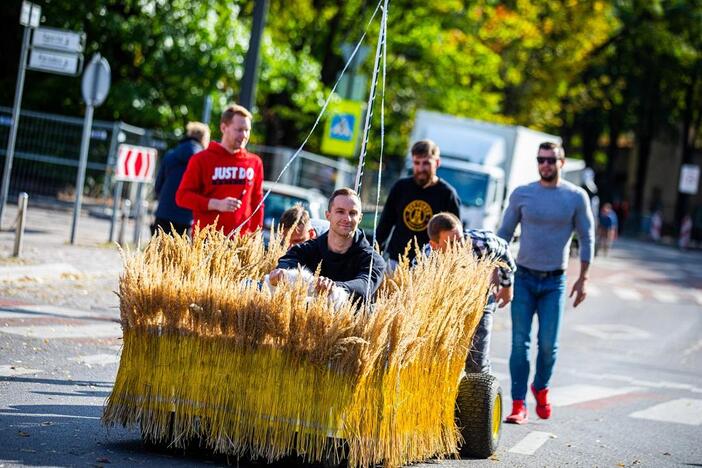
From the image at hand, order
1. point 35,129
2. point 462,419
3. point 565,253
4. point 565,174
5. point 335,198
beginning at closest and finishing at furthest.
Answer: point 335,198 < point 462,419 < point 565,253 < point 35,129 < point 565,174

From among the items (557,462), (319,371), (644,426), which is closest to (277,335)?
(319,371)

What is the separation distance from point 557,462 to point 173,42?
2376 cm

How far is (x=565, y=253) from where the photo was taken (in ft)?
32.6

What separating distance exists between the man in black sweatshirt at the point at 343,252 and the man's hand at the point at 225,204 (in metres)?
1.68

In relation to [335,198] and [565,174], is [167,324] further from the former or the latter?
[565,174]

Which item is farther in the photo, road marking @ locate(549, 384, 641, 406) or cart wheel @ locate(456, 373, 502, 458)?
road marking @ locate(549, 384, 641, 406)

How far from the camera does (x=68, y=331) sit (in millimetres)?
11414

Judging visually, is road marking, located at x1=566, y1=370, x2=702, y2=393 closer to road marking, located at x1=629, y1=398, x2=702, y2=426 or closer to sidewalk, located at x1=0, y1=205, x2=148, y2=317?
road marking, located at x1=629, y1=398, x2=702, y2=426

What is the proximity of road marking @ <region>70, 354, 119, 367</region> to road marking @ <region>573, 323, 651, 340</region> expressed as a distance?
10683mm

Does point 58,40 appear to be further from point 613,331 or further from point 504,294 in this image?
point 504,294

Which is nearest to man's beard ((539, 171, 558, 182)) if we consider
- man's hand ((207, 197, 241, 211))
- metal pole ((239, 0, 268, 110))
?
man's hand ((207, 197, 241, 211))

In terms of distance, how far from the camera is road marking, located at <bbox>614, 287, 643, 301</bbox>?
93.8ft

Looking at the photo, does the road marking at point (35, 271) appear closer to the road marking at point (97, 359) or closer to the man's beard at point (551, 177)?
the road marking at point (97, 359)

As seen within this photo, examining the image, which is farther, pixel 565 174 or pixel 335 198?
pixel 565 174
